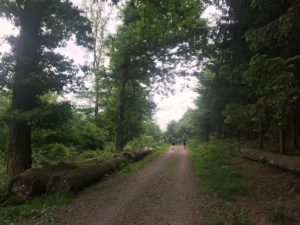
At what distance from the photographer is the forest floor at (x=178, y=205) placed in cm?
716

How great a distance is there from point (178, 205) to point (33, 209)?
3.86m

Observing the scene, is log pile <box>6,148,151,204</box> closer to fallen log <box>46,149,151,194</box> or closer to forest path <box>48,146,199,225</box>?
fallen log <box>46,149,151,194</box>

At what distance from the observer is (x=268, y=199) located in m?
8.84

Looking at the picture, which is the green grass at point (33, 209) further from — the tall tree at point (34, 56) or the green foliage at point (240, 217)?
the green foliage at point (240, 217)

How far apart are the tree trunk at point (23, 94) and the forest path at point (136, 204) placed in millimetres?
3176

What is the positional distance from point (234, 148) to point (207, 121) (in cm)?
1255

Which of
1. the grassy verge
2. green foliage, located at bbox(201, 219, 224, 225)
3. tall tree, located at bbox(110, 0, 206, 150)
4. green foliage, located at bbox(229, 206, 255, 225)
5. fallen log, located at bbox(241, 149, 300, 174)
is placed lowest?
the grassy verge

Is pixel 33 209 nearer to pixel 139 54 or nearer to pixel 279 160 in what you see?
pixel 279 160

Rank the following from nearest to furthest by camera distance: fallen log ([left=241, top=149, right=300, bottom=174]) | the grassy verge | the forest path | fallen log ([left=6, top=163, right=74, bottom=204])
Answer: the forest path < the grassy verge < fallen log ([left=6, top=163, right=74, bottom=204]) < fallen log ([left=241, top=149, right=300, bottom=174])

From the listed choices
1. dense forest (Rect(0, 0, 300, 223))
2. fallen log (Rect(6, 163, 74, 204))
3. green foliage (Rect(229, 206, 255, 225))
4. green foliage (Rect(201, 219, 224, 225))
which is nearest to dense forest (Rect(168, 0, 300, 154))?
dense forest (Rect(0, 0, 300, 223))

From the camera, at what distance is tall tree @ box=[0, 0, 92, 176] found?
11.4 m

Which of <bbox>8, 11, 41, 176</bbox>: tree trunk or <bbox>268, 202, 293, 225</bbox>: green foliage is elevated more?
<bbox>8, 11, 41, 176</bbox>: tree trunk

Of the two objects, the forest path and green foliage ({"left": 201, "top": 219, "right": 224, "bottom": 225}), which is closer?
green foliage ({"left": 201, "top": 219, "right": 224, "bottom": 225})

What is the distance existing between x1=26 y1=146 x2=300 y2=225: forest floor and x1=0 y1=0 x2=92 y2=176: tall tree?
3.45 m
